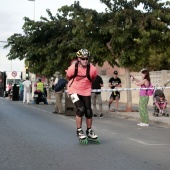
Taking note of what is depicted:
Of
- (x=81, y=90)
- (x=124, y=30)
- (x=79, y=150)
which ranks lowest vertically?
(x=79, y=150)

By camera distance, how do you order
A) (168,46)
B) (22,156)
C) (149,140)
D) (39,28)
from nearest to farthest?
(22,156) → (149,140) → (168,46) → (39,28)

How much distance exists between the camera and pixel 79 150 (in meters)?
8.21

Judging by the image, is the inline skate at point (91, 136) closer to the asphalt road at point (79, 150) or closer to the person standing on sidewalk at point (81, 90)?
the person standing on sidewalk at point (81, 90)

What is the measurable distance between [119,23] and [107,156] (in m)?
11.2

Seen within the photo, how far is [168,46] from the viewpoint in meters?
19.2

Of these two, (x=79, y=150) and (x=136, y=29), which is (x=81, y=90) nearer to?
(x=79, y=150)

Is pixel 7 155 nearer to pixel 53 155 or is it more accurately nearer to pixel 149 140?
pixel 53 155

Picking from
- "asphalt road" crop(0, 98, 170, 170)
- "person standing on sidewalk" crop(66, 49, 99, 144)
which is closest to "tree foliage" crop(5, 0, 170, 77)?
"asphalt road" crop(0, 98, 170, 170)

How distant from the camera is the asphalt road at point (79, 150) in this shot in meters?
6.90

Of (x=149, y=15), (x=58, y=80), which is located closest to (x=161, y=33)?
(x=149, y=15)

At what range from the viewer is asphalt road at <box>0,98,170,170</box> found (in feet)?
22.6

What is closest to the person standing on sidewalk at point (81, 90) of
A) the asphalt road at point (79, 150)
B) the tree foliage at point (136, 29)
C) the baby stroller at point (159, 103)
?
the asphalt road at point (79, 150)

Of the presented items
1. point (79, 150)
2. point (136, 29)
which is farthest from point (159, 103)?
point (79, 150)

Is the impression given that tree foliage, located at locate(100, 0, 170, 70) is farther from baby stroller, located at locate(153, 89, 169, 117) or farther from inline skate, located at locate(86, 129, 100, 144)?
inline skate, located at locate(86, 129, 100, 144)
